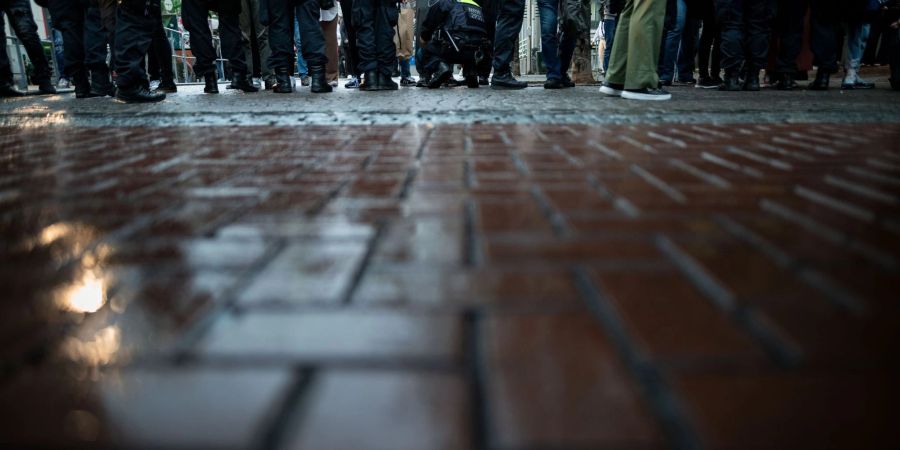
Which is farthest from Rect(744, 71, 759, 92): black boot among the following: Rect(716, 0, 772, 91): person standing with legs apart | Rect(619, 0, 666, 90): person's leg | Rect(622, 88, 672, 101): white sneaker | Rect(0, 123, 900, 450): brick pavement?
Rect(0, 123, 900, 450): brick pavement

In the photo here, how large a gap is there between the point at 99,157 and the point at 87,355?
190cm

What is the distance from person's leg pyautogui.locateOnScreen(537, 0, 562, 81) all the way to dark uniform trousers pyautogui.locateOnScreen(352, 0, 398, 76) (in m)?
1.62

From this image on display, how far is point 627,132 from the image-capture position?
3.02 meters

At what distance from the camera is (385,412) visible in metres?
0.72

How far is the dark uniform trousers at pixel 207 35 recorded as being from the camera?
6.21 m

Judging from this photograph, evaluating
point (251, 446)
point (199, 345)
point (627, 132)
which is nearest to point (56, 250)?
point (199, 345)

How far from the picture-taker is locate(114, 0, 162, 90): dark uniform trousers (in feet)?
16.0

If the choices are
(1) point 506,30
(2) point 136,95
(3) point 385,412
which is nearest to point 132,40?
(2) point 136,95

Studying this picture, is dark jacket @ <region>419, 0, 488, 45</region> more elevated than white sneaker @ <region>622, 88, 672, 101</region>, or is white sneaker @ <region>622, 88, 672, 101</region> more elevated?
dark jacket @ <region>419, 0, 488, 45</region>

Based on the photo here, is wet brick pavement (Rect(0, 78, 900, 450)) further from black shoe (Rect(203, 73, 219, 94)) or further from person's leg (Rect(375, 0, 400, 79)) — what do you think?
black shoe (Rect(203, 73, 219, 94))

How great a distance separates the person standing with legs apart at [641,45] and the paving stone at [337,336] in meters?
4.42

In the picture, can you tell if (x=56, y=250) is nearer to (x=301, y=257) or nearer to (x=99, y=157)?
(x=301, y=257)

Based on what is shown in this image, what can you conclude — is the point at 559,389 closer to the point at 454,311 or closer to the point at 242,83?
the point at 454,311

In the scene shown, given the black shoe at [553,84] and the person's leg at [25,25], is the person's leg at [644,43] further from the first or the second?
the person's leg at [25,25]
